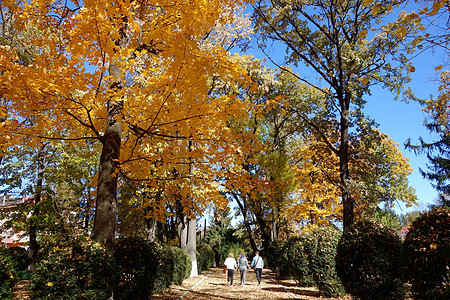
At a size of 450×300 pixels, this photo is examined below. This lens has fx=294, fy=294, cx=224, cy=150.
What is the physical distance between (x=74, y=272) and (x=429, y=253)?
20.3ft

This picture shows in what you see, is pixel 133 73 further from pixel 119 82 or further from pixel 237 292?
pixel 237 292

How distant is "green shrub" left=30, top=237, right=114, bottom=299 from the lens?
16.9 ft

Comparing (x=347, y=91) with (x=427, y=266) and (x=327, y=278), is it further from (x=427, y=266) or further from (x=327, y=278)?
(x=427, y=266)

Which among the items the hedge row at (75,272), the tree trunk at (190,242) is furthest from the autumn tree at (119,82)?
the tree trunk at (190,242)

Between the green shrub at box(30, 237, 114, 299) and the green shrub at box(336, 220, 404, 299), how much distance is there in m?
5.95

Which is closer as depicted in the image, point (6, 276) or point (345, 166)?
point (6, 276)

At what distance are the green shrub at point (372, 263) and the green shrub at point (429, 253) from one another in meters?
2.23

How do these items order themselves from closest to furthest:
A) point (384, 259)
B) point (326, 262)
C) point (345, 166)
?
point (384, 259) → point (326, 262) → point (345, 166)

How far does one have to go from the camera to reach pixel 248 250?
4772cm

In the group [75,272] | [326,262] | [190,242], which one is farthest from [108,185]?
[190,242]

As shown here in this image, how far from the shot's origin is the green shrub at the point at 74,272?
516 cm

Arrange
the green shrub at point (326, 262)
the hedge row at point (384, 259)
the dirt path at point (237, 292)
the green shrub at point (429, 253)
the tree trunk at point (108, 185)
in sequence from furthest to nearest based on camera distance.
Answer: the dirt path at point (237, 292), the green shrub at point (326, 262), the tree trunk at point (108, 185), the hedge row at point (384, 259), the green shrub at point (429, 253)

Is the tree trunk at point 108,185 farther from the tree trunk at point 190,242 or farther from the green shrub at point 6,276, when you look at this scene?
the tree trunk at point 190,242

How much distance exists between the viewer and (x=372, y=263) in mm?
7473
